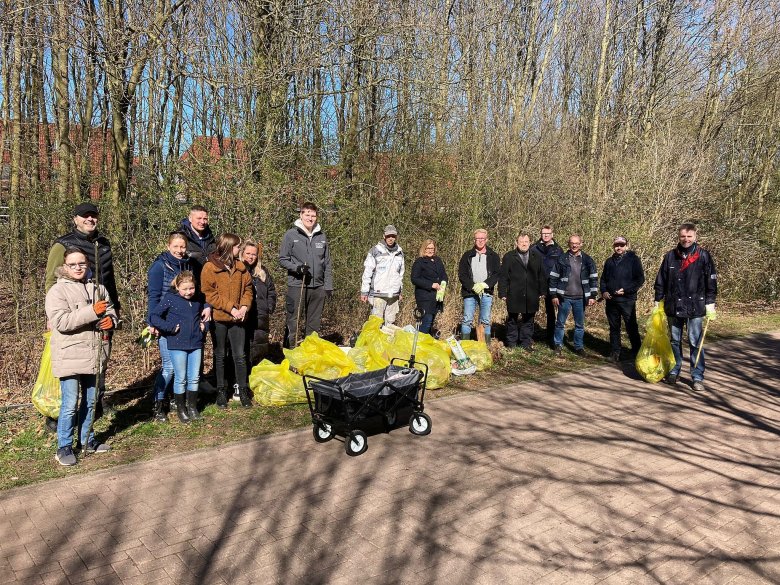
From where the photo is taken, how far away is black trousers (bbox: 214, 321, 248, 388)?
6.50 m

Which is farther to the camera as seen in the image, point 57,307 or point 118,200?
point 118,200

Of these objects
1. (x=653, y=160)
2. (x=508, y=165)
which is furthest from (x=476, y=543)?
(x=653, y=160)

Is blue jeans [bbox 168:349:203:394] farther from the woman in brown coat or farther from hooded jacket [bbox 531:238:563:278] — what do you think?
hooded jacket [bbox 531:238:563:278]

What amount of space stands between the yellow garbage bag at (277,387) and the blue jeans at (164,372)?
0.90 meters

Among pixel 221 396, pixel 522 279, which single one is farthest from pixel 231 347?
pixel 522 279

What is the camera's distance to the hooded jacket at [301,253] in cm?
771

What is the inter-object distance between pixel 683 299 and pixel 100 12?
27.5 ft

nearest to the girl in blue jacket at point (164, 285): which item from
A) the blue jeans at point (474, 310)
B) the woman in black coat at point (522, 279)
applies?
the blue jeans at point (474, 310)

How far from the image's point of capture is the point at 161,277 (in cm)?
605

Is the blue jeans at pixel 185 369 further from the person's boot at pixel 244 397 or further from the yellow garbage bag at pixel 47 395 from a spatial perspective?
the yellow garbage bag at pixel 47 395

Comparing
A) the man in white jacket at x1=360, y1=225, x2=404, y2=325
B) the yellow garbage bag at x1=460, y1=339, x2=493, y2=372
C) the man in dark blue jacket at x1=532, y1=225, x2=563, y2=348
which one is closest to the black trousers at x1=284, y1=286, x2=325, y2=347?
the man in white jacket at x1=360, y1=225, x2=404, y2=325

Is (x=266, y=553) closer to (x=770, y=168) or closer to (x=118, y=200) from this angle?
(x=118, y=200)

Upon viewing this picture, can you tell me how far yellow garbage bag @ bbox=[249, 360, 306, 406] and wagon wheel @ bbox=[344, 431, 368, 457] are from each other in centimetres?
138

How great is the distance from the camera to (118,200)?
7.77 m
